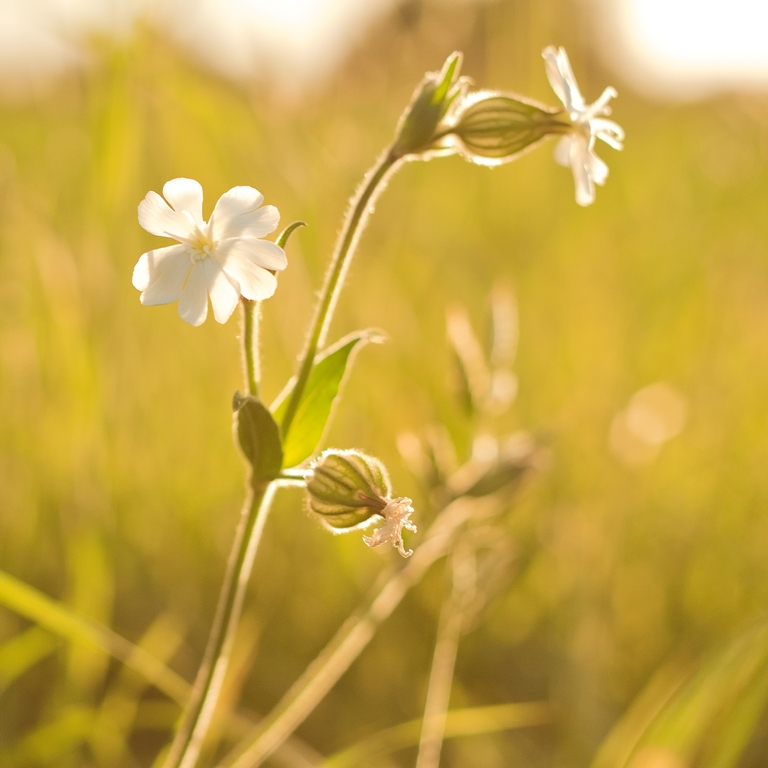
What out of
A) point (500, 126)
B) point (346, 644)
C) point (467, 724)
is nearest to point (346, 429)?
point (467, 724)

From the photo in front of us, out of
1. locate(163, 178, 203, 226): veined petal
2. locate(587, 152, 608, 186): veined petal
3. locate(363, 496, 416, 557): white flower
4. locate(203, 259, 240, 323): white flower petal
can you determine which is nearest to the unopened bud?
locate(363, 496, 416, 557): white flower

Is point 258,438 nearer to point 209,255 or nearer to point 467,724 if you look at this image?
point 209,255

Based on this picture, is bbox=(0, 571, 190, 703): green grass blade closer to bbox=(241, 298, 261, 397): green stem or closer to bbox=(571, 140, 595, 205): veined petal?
bbox=(241, 298, 261, 397): green stem

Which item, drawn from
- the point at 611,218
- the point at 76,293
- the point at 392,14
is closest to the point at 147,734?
the point at 76,293

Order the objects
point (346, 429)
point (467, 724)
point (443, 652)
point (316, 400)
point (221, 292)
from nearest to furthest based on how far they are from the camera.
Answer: point (221, 292) < point (316, 400) < point (443, 652) < point (467, 724) < point (346, 429)

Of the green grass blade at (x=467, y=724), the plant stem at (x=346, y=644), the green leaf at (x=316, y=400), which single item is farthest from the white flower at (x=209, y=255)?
the green grass blade at (x=467, y=724)

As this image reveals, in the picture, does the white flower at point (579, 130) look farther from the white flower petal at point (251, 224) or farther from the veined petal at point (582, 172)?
the white flower petal at point (251, 224)

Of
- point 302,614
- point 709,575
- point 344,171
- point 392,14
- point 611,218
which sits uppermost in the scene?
point 392,14

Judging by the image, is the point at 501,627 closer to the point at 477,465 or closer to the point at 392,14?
the point at 477,465
